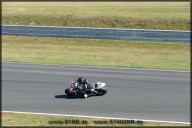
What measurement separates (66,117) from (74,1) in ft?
144

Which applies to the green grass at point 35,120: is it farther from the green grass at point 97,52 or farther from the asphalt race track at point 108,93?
the green grass at point 97,52

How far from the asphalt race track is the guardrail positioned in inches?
434

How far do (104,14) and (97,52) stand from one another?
43.3 feet

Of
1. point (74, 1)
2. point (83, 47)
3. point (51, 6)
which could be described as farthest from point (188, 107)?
point (74, 1)

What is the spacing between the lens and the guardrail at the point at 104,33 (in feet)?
115

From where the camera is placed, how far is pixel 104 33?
37250 millimetres

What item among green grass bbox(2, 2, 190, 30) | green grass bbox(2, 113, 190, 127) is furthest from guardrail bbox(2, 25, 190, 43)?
green grass bbox(2, 113, 190, 127)

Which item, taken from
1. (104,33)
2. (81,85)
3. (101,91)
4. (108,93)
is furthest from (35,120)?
(104,33)

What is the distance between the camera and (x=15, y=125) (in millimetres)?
13688

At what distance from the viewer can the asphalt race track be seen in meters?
15.9

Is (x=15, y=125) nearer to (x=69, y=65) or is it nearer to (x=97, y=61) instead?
(x=69, y=65)

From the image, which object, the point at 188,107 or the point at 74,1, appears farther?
the point at 74,1

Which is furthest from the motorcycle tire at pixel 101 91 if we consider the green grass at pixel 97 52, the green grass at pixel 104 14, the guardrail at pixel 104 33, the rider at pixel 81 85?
the green grass at pixel 104 14

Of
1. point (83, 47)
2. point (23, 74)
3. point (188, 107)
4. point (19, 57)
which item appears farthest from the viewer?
point (83, 47)
